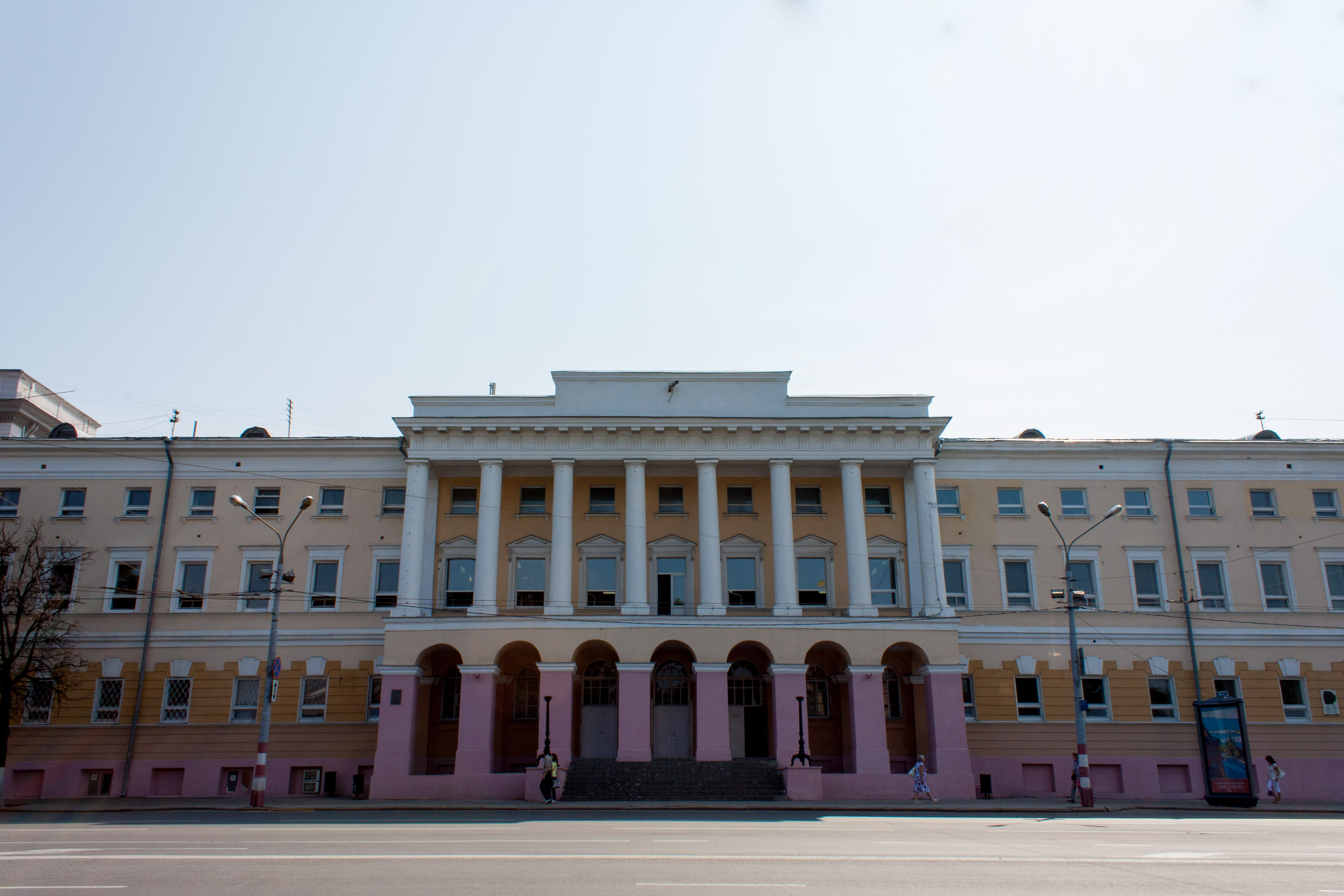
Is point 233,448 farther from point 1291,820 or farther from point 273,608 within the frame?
point 1291,820

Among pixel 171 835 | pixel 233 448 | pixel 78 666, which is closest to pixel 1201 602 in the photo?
pixel 171 835

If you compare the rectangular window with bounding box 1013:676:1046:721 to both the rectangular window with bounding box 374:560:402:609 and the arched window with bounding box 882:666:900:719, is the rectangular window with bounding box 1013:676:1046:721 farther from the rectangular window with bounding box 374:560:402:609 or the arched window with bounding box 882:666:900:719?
the rectangular window with bounding box 374:560:402:609

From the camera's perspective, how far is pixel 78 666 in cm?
3484

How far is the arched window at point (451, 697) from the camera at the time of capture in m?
36.1

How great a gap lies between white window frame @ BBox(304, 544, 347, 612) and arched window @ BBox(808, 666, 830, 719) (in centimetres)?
1815

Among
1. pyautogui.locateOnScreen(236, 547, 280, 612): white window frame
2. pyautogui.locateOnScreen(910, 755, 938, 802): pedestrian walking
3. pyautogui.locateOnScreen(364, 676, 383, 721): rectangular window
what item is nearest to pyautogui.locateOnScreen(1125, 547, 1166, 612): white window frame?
pyautogui.locateOnScreen(910, 755, 938, 802): pedestrian walking

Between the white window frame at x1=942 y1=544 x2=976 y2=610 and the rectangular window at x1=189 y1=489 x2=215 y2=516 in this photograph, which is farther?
the rectangular window at x1=189 y1=489 x2=215 y2=516

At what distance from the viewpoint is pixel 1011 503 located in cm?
3800

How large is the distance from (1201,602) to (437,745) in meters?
29.6

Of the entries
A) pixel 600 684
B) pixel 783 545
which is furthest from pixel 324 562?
pixel 783 545

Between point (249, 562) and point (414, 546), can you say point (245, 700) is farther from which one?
point (414, 546)

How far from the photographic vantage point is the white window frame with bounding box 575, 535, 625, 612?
36.6 metres

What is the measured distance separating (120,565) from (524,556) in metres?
15.3

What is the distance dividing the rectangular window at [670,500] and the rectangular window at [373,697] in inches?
480
